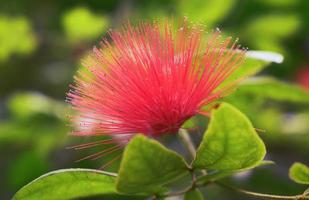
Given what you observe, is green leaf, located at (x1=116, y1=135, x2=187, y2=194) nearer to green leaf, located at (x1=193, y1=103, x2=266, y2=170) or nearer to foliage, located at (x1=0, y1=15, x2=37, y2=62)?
green leaf, located at (x1=193, y1=103, x2=266, y2=170)

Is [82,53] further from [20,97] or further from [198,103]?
[198,103]

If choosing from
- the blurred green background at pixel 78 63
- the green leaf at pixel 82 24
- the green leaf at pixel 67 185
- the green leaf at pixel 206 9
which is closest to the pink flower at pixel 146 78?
the green leaf at pixel 67 185

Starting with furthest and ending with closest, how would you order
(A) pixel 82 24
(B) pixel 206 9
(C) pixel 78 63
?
(C) pixel 78 63
(A) pixel 82 24
(B) pixel 206 9

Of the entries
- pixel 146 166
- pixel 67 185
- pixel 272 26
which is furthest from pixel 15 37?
pixel 146 166

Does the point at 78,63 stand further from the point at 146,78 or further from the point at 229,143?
the point at 229,143

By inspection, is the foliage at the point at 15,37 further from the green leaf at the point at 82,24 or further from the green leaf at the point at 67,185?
the green leaf at the point at 67,185

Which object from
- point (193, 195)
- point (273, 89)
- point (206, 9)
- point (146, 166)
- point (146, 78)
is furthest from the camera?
point (206, 9)

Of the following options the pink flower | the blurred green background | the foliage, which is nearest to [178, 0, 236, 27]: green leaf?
the blurred green background
